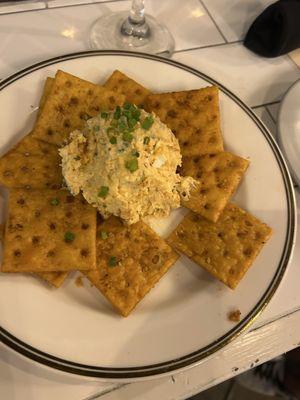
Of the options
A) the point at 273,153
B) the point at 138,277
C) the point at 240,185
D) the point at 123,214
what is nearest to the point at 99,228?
the point at 123,214

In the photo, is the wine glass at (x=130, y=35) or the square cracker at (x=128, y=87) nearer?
the square cracker at (x=128, y=87)

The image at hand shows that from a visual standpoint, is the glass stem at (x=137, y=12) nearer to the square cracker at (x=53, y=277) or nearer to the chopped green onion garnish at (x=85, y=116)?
the chopped green onion garnish at (x=85, y=116)

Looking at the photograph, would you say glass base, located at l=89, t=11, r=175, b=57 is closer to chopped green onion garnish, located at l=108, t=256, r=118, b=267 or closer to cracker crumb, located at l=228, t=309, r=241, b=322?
chopped green onion garnish, located at l=108, t=256, r=118, b=267

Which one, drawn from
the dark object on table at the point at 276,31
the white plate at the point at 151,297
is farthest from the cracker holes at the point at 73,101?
the dark object on table at the point at 276,31

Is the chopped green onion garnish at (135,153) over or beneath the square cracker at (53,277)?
over

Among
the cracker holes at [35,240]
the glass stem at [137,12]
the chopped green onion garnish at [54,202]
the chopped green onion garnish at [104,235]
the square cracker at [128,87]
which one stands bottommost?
the cracker holes at [35,240]

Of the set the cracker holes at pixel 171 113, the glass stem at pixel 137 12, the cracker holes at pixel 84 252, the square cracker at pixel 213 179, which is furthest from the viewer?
the glass stem at pixel 137 12

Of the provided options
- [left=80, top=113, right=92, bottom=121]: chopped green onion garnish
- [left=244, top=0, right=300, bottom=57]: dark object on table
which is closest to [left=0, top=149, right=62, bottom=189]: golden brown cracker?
[left=80, top=113, right=92, bottom=121]: chopped green onion garnish

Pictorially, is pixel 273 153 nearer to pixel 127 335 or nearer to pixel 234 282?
pixel 234 282
